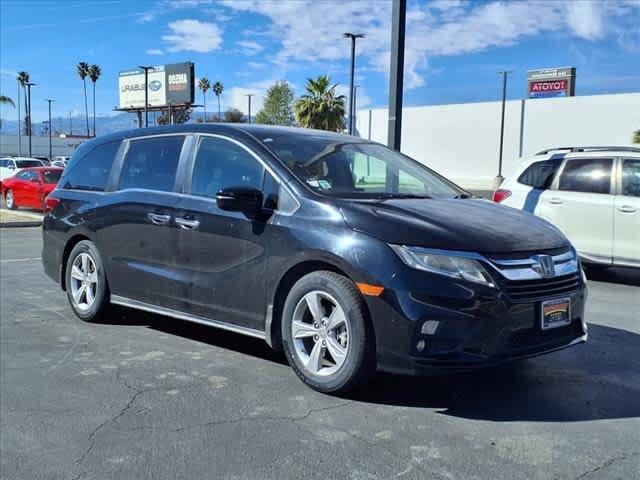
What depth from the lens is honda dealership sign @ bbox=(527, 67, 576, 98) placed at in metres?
58.9

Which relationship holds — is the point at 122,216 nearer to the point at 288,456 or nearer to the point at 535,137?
the point at 288,456

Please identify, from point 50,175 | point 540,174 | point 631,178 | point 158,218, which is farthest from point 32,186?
point 631,178

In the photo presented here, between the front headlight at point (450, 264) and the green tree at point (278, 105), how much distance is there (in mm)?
64020

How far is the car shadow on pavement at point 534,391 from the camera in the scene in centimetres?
396

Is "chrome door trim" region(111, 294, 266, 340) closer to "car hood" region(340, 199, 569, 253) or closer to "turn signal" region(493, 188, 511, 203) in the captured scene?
"car hood" region(340, 199, 569, 253)

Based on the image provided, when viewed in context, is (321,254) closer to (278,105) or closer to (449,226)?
(449,226)

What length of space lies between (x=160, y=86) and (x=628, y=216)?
5948cm

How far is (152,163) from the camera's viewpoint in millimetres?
5668

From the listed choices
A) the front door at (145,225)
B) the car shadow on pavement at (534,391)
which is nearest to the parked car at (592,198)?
the car shadow on pavement at (534,391)

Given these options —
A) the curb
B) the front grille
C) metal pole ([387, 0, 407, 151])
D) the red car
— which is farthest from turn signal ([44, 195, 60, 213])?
the red car

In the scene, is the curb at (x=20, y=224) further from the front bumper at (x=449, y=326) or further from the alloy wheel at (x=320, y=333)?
the front bumper at (x=449, y=326)

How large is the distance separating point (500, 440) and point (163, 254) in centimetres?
297

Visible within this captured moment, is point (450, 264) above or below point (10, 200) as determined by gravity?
above

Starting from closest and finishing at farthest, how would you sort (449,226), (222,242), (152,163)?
(449,226) < (222,242) < (152,163)
